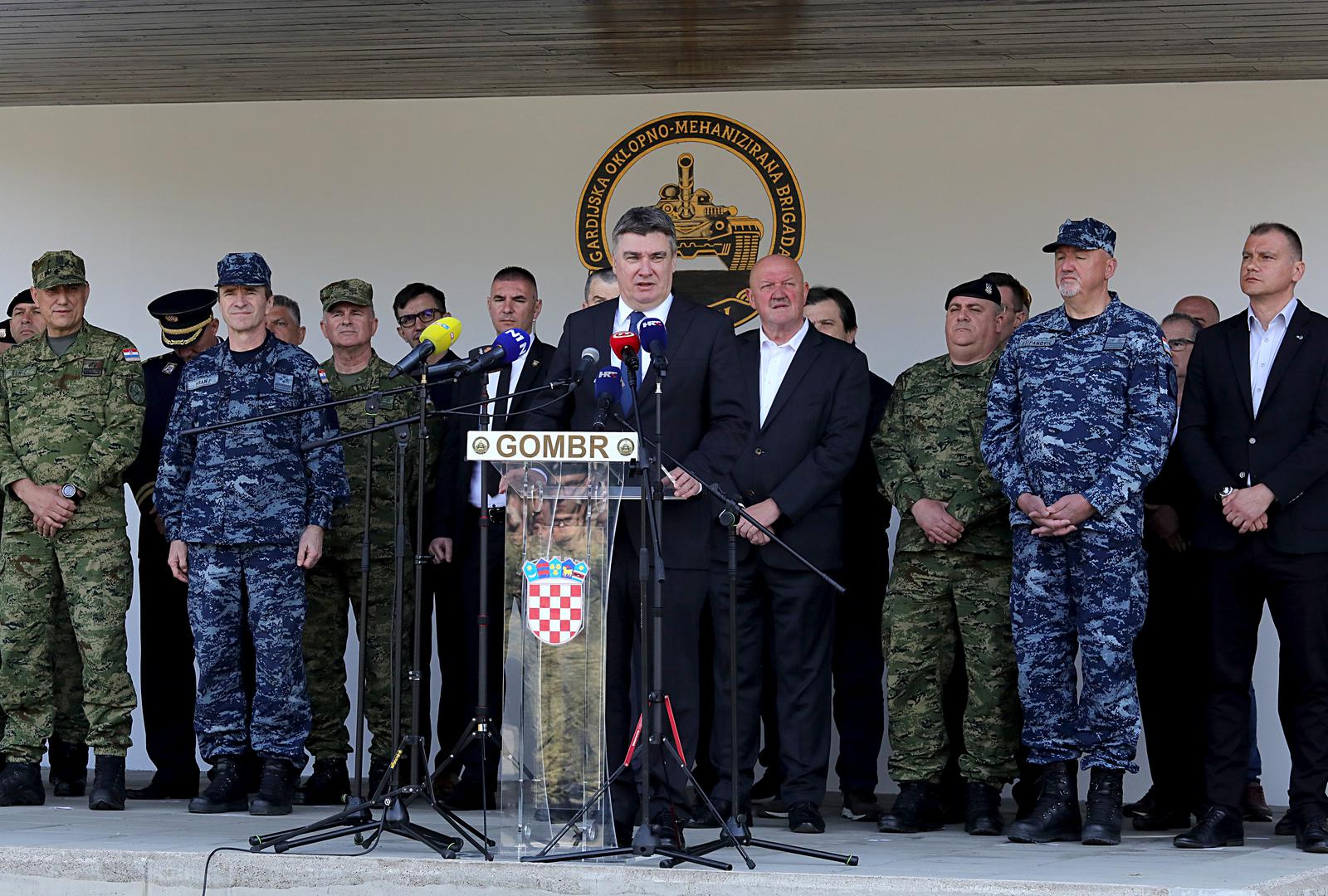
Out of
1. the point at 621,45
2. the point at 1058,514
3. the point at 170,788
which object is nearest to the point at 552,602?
the point at 1058,514

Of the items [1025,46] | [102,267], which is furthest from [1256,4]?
[102,267]

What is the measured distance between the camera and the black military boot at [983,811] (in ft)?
17.7

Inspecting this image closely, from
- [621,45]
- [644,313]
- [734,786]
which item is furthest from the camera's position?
[621,45]

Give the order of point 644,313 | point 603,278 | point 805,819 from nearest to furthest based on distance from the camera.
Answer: point 644,313, point 805,819, point 603,278

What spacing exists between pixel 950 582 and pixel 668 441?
1364mm

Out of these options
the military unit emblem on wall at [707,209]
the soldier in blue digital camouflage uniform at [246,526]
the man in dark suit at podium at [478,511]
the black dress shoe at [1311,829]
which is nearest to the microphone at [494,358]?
the soldier in blue digital camouflage uniform at [246,526]

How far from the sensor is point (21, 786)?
5.96 m

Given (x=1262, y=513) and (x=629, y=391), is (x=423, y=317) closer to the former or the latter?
(x=629, y=391)

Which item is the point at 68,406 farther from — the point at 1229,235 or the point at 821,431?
the point at 1229,235

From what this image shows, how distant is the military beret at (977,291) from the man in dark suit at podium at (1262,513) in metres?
0.77

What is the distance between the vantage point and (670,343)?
4.78 meters

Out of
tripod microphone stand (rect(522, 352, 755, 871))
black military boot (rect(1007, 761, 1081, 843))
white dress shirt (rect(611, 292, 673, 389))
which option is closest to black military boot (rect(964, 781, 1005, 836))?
black military boot (rect(1007, 761, 1081, 843))

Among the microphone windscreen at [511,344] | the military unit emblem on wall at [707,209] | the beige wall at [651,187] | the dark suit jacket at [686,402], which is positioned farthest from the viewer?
the military unit emblem on wall at [707,209]

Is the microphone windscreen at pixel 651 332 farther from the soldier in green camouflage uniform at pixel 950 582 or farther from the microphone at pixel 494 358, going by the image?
the soldier in green camouflage uniform at pixel 950 582
